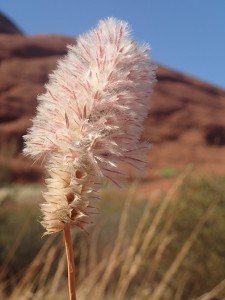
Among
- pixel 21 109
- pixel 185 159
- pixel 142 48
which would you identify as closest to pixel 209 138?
pixel 185 159

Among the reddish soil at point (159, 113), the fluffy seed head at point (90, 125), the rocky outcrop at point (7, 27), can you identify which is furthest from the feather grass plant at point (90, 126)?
the rocky outcrop at point (7, 27)

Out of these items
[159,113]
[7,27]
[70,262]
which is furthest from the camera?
[7,27]

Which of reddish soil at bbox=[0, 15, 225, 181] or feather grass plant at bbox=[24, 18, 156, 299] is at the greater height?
reddish soil at bbox=[0, 15, 225, 181]

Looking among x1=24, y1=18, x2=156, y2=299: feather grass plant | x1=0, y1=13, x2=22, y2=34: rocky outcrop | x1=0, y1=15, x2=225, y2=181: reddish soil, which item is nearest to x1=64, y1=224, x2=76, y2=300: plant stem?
x1=24, y1=18, x2=156, y2=299: feather grass plant

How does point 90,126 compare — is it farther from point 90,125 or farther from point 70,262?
point 70,262

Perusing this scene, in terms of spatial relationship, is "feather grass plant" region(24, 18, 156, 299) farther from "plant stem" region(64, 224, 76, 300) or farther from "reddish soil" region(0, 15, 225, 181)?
"reddish soil" region(0, 15, 225, 181)

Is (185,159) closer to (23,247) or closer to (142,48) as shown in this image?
(23,247)

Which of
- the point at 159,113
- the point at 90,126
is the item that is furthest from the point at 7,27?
the point at 90,126

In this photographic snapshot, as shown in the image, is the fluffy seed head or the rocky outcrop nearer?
the fluffy seed head
